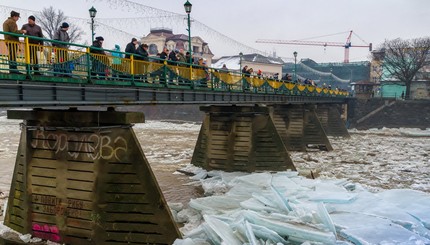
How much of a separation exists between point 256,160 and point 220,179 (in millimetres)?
2627

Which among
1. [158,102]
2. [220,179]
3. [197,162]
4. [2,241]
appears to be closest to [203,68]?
[158,102]

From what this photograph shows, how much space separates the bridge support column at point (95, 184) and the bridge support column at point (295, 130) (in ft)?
69.7

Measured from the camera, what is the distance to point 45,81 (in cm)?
822

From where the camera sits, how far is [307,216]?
10758mm

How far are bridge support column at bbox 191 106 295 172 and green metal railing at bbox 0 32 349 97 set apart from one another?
3.37 metres

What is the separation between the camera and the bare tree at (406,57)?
54875 mm

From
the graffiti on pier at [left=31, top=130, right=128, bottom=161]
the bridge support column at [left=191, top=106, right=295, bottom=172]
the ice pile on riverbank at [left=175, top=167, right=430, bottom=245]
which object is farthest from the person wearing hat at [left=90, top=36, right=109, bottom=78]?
the bridge support column at [left=191, top=106, right=295, bottom=172]

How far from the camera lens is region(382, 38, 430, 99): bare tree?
180ft

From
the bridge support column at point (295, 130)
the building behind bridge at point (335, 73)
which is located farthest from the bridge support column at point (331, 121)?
the building behind bridge at point (335, 73)

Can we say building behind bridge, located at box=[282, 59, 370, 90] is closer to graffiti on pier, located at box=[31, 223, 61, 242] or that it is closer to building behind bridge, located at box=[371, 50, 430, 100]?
building behind bridge, located at box=[371, 50, 430, 100]

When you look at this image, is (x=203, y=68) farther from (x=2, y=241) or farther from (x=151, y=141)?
(x=151, y=141)

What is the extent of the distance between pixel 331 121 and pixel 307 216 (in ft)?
107

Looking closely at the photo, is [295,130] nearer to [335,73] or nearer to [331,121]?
[331,121]

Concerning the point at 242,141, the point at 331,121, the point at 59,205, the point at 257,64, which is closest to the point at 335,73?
the point at 257,64
